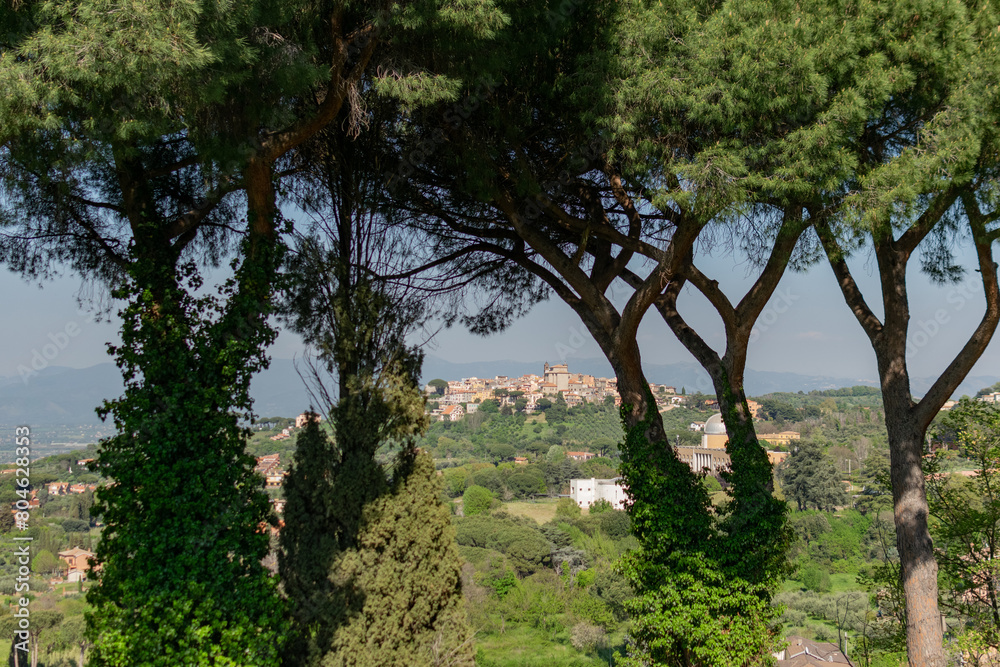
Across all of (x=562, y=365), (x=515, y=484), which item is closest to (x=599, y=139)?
(x=515, y=484)

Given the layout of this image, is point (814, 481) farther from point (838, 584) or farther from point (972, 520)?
point (972, 520)

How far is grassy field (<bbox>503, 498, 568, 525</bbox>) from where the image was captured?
42.0m

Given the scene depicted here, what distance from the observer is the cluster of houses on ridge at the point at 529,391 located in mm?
80125

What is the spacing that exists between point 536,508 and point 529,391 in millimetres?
44156

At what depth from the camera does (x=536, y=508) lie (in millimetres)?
45281

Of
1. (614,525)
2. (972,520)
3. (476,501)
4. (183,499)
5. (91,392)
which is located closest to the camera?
(183,499)

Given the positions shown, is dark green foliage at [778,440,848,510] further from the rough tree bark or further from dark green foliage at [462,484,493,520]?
the rough tree bark

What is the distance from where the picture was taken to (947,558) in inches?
275

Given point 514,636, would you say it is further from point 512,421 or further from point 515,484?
point 512,421

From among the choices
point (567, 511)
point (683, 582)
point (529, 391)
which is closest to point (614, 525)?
point (567, 511)

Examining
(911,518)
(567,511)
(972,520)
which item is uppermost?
(911,518)

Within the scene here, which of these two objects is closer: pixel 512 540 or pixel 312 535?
pixel 312 535

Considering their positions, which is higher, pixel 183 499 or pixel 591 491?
pixel 183 499

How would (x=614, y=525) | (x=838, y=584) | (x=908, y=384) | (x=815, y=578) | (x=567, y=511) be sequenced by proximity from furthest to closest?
1. (x=567, y=511)
2. (x=614, y=525)
3. (x=838, y=584)
4. (x=815, y=578)
5. (x=908, y=384)
